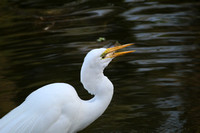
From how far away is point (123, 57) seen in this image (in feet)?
22.6

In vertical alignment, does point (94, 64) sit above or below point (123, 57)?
above

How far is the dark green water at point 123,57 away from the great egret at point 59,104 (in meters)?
0.77

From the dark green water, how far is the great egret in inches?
30.4

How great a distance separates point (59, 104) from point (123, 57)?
2822mm

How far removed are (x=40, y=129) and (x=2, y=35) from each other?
470cm

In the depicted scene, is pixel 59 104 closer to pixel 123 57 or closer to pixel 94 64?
pixel 94 64

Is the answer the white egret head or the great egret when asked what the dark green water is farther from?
the white egret head

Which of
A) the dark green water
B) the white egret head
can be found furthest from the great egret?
the dark green water

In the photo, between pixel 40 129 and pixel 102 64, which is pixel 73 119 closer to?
pixel 40 129

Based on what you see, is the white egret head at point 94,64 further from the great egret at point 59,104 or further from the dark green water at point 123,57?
the dark green water at point 123,57

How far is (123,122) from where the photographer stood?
5.04 m

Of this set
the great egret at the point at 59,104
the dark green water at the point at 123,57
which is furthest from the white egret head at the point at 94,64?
the dark green water at the point at 123,57

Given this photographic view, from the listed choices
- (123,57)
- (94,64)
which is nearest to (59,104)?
(94,64)

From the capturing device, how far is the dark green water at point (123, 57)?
521 centimetres
